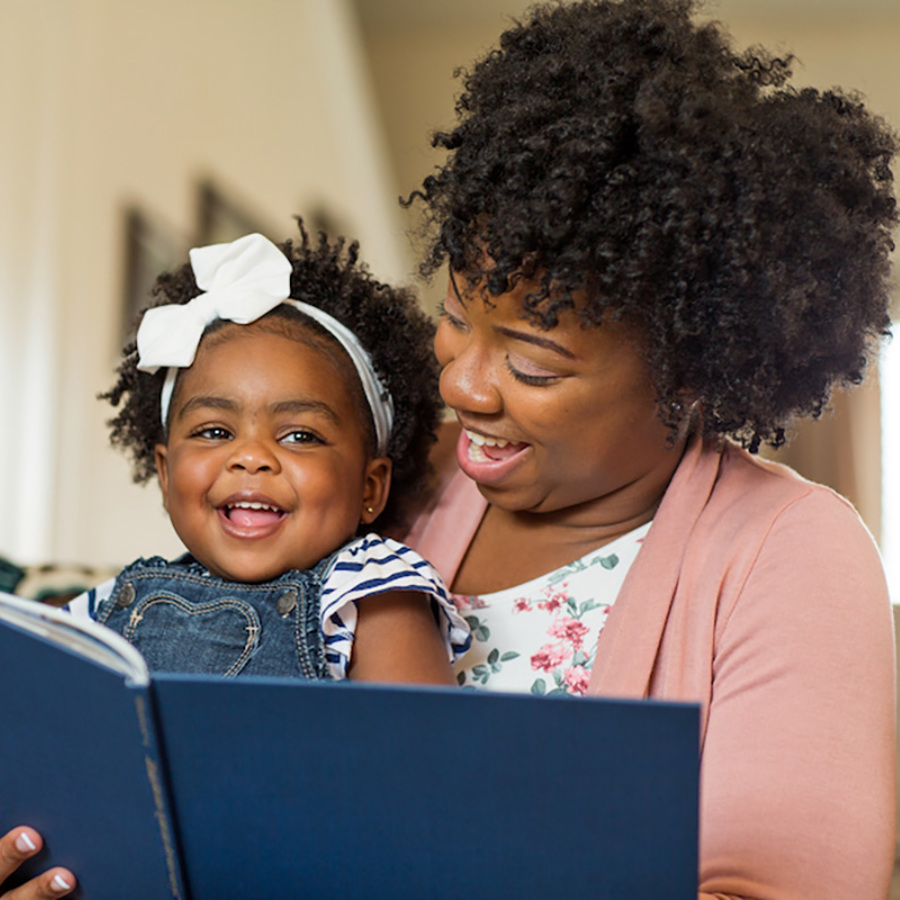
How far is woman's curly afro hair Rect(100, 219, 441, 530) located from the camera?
1.68 meters

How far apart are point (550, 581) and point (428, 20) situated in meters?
5.71

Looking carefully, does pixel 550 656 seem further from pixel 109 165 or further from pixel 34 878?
pixel 109 165

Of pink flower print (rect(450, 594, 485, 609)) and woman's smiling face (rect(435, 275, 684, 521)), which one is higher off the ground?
woman's smiling face (rect(435, 275, 684, 521))

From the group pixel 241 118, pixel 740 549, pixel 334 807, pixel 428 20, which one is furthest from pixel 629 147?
pixel 428 20

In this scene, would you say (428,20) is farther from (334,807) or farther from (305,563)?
(334,807)

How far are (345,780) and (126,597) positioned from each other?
74cm

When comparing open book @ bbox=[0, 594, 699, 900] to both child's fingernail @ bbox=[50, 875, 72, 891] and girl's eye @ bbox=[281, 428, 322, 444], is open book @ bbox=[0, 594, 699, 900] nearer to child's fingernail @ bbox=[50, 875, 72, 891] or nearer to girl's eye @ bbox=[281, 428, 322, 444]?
child's fingernail @ bbox=[50, 875, 72, 891]

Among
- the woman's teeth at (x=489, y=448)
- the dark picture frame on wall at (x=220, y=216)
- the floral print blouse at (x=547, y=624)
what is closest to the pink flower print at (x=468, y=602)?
the floral print blouse at (x=547, y=624)

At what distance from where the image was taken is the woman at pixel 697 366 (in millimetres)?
1044

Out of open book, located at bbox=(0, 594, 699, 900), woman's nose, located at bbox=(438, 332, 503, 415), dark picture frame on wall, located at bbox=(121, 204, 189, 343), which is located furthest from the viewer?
dark picture frame on wall, located at bbox=(121, 204, 189, 343)

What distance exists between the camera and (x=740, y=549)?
1.22m

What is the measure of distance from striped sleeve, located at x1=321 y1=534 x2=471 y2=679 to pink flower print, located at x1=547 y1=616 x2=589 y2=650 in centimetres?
11

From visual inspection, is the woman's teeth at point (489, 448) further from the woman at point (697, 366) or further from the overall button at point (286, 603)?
the overall button at point (286, 603)

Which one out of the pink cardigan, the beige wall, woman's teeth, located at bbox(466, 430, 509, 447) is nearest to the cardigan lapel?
the pink cardigan
